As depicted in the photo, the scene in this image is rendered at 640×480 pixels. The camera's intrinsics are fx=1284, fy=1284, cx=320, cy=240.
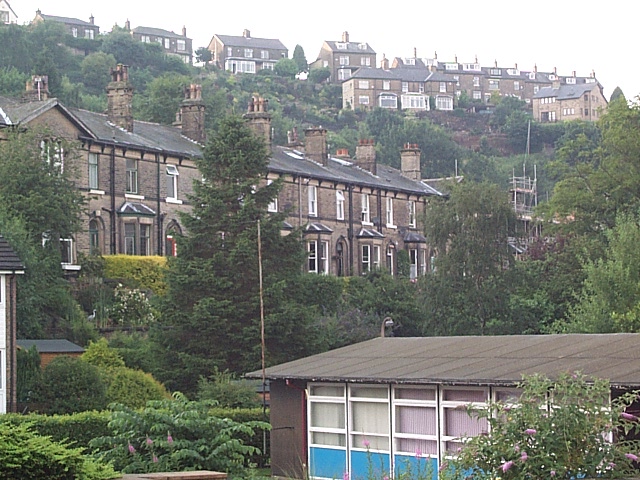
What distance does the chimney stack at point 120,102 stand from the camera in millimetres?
66500

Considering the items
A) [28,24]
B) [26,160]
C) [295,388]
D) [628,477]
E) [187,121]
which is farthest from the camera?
[28,24]

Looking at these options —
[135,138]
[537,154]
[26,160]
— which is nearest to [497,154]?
[537,154]

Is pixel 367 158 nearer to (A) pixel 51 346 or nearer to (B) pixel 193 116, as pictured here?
(B) pixel 193 116

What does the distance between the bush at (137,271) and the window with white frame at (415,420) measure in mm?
32009

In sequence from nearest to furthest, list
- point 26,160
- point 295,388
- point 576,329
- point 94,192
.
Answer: point 295,388 → point 576,329 → point 26,160 → point 94,192

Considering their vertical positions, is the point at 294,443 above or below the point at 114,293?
below

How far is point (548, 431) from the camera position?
47.6 ft

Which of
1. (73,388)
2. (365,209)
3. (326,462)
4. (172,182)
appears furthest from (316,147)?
(326,462)

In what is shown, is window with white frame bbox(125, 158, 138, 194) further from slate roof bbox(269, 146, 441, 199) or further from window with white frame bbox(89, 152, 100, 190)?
slate roof bbox(269, 146, 441, 199)

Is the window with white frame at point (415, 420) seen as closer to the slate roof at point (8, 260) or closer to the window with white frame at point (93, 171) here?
the slate roof at point (8, 260)

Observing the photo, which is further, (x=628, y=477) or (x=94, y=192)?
(x=94, y=192)

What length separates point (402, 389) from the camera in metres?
28.3

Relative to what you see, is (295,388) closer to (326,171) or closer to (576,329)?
(576,329)

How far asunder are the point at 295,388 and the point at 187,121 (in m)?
42.6
